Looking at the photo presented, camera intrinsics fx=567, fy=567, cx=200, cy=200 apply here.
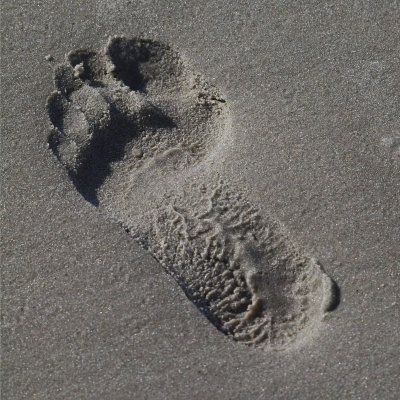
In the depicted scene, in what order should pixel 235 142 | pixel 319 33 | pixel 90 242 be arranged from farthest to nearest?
pixel 319 33
pixel 235 142
pixel 90 242

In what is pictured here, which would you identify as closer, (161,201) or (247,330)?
(247,330)

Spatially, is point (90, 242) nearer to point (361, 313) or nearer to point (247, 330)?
point (247, 330)

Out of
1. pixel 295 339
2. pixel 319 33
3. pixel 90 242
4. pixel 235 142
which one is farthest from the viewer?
pixel 319 33

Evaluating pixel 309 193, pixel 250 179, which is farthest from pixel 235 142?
pixel 309 193

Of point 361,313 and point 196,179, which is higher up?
point 196,179
